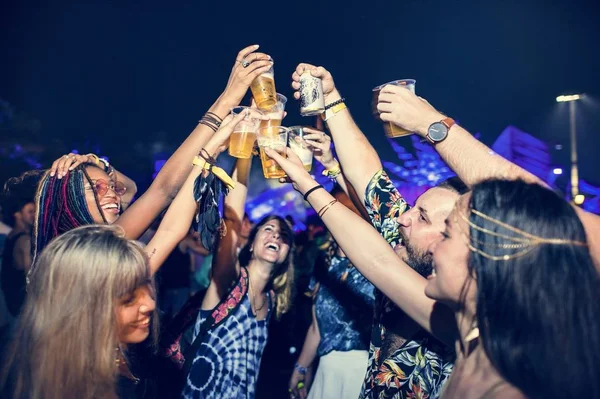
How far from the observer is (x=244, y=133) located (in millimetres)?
1986

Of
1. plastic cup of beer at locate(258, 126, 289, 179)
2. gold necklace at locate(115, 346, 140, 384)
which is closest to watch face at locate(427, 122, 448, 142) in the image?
plastic cup of beer at locate(258, 126, 289, 179)

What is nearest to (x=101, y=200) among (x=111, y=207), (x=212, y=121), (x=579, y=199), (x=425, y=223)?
(x=111, y=207)

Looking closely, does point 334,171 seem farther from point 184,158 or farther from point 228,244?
point 184,158

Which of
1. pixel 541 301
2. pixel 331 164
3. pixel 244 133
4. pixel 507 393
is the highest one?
pixel 331 164

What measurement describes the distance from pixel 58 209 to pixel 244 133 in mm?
871

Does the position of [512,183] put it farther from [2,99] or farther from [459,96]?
[2,99]

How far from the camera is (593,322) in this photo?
105cm

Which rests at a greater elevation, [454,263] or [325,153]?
[325,153]

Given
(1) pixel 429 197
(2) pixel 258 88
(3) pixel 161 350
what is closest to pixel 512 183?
(1) pixel 429 197

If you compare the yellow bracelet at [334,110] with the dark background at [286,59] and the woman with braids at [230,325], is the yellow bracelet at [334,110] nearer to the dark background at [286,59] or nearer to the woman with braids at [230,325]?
the woman with braids at [230,325]

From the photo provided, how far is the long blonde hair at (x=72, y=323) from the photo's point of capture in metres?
1.18

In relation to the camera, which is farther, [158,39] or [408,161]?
[408,161]

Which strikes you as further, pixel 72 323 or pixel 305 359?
pixel 305 359

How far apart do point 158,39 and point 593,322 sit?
8917 millimetres
